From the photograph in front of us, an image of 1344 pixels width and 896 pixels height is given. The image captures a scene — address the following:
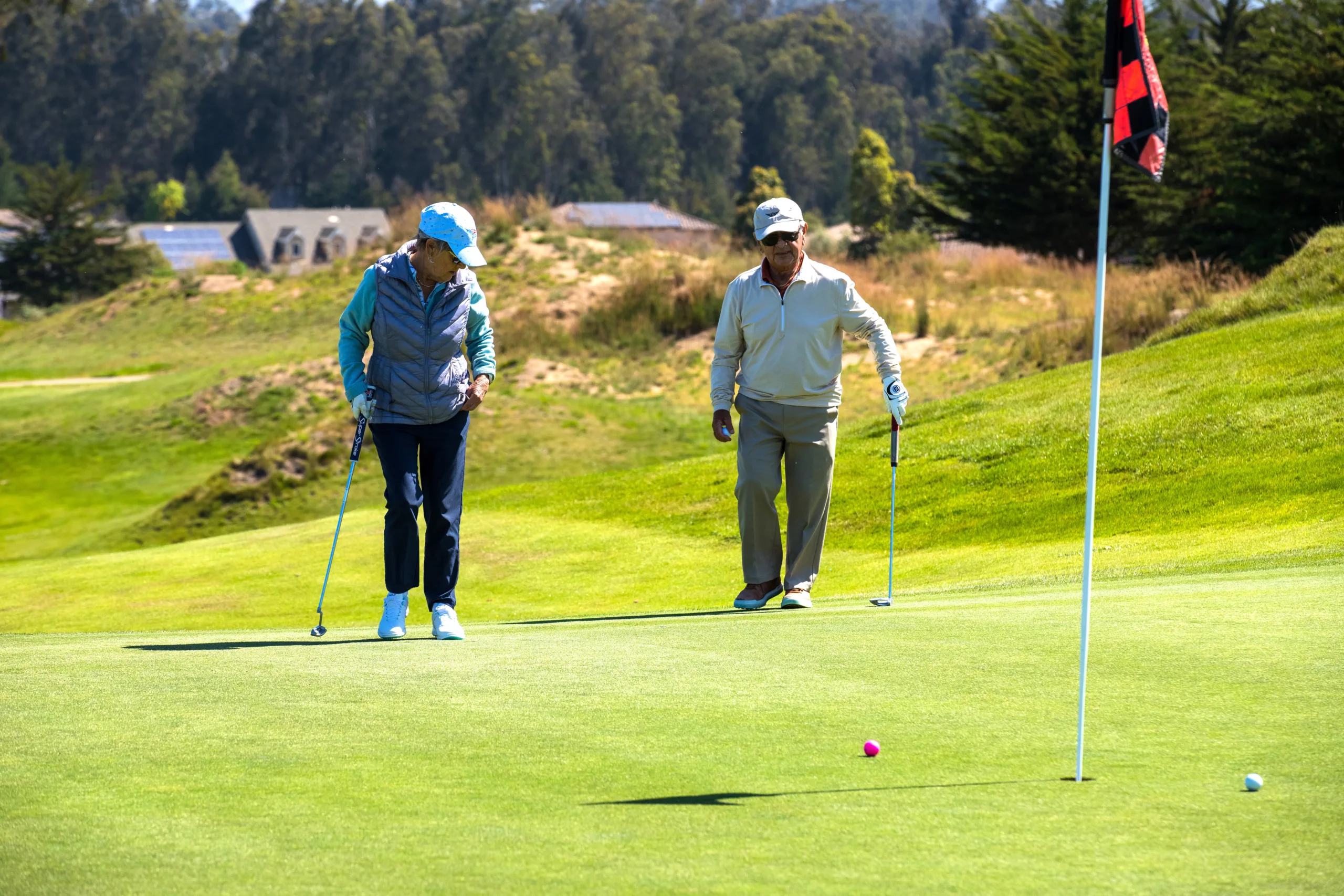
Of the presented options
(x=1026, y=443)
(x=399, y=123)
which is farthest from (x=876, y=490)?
(x=399, y=123)

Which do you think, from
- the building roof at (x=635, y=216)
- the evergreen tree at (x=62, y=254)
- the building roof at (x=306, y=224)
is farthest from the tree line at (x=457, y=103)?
the evergreen tree at (x=62, y=254)

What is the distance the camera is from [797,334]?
940cm

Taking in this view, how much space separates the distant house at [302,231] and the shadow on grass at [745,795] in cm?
11274

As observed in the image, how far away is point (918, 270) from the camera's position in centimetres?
3909

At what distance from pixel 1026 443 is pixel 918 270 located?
70.3ft

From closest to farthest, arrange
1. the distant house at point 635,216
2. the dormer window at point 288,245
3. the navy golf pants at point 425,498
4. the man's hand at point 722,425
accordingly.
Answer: the navy golf pants at point 425,498 < the man's hand at point 722,425 < the distant house at point 635,216 < the dormer window at point 288,245

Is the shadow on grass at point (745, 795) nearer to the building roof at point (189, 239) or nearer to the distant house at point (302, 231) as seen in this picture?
the distant house at point (302, 231)

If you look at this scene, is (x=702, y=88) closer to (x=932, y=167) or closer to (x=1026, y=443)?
(x=932, y=167)

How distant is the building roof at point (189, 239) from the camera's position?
116 metres

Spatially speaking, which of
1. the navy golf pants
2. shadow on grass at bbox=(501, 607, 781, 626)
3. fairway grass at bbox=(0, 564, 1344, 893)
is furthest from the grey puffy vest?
shadow on grass at bbox=(501, 607, 781, 626)

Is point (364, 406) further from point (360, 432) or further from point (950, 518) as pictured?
point (950, 518)

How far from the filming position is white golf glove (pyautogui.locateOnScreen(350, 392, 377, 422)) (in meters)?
8.09

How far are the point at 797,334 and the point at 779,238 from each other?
1.88 feet

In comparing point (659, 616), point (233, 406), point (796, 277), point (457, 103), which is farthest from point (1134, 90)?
point (457, 103)
